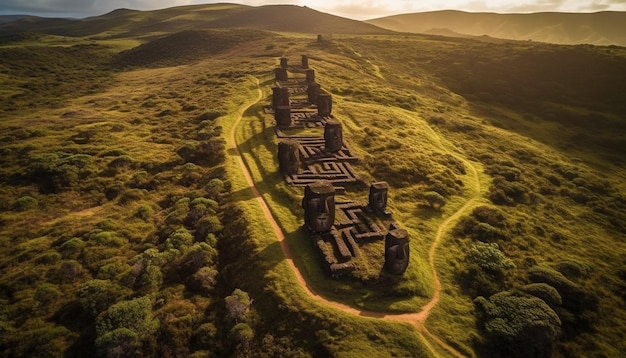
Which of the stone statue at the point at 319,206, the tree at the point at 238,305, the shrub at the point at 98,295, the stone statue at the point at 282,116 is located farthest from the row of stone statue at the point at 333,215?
the stone statue at the point at 282,116

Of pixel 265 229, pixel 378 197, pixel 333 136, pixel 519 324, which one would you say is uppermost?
pixel 333 136

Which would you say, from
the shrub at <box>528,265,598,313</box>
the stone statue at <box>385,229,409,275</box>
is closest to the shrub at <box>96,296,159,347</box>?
the stone statue at <box>385,229,409,275</box>

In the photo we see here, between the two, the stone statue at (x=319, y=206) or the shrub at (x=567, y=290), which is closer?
the shrub at (x=567, y=290)

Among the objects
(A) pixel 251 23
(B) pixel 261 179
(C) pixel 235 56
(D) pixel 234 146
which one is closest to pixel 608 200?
(B) pixel 261 179

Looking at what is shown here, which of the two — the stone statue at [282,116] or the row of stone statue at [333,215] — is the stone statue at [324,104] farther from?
the row of stone statue at [333,215]

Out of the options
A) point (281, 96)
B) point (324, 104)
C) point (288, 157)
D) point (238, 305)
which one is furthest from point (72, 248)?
point (324, 104)

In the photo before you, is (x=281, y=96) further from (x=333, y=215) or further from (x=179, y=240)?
(x=179, y=240)

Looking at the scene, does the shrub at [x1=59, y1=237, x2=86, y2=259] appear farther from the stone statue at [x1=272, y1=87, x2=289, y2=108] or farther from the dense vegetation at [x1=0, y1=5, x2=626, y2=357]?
the stone statue at [x1=272, y1=87, x2=289, y2=108]

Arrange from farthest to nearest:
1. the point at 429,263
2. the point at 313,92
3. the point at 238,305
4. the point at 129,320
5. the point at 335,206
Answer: the point at 313,92 < the point at 335,206 < the point at 429,263 < the point at 238,305 < the point at 129,320
